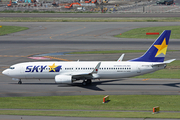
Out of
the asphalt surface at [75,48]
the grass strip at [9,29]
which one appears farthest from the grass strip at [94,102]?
the grass strip at [9,29]

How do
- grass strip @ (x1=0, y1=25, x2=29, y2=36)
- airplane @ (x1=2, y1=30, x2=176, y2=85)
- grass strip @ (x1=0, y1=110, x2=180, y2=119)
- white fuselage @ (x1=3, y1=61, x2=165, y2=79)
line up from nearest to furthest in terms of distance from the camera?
grass strip @ (x1=0, y1=110, x2=180, y2=119)
airplane @ (x1=2, y1=30, x2=176, y2=85)
white fuselage @ (x1=3, y1=61, x2=165, y2=79)
grass strip @ (x1=0, y1=25, x2=29, y2=36)

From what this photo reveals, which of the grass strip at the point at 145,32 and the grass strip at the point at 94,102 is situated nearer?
the grass strip at the point at 94,102

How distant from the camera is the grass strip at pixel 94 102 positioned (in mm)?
34906

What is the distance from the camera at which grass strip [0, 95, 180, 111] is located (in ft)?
115

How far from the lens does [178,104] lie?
3550cm

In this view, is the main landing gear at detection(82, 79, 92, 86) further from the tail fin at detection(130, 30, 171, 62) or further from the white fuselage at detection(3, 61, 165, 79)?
the tail fin at detection(130, 30, 171, 62)

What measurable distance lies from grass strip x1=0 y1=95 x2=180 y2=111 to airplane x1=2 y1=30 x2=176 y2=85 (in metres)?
6.09

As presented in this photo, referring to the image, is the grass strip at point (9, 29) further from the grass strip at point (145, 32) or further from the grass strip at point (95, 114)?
the grass strip at point (95, 114)

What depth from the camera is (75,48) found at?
256 feet

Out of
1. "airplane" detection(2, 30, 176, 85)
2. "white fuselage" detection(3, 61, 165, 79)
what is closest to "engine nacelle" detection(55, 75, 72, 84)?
"airplane" detection(2, 30, 176, 85)

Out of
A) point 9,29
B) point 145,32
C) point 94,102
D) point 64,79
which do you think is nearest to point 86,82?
point 64,79

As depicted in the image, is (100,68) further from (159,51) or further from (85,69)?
(159,51)

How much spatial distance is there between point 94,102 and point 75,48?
138ft

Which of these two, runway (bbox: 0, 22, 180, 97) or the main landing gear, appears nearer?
runway (bbox: 0, 22, 180, 97)
